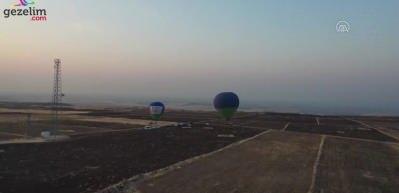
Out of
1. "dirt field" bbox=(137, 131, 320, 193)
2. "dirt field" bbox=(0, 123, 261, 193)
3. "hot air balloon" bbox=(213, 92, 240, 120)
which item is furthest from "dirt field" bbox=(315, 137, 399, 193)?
"hot air balloon" bbox=(213, 92, 240, 120)

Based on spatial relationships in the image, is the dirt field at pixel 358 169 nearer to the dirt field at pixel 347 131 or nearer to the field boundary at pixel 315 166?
the field boundary at pixel 315 166

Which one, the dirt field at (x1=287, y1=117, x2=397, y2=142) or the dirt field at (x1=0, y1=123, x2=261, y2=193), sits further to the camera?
the dirt field at (x1=287, y1=117, x2=397, y2=142)

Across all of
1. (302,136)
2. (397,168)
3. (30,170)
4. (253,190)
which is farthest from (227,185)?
(302,136)

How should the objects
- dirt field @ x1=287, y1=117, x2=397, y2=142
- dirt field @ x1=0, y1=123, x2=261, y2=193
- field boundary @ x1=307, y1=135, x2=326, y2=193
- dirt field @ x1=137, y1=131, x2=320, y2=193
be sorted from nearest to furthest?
dirt field @ x1=137, y1=131, x2=320, y2=193
dirt field @ x1=0, y1=123, x2=261, y2=193
field boundary @ x1=307, y1=135, x2=326, y2=193
dirt field @ x1=287, y1=117, x2=397, y2=142

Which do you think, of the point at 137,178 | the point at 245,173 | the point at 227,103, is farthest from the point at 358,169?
the point at 227,103

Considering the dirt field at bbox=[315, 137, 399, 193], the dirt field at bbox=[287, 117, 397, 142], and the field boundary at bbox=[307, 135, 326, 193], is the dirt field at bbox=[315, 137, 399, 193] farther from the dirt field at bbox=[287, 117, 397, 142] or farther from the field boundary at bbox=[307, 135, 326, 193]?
the dirt field at bbox=[287, 117, 397, 142]

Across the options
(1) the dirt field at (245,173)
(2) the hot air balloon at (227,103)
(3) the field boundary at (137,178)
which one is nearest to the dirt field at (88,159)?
(3) the field boundary at (137,178)

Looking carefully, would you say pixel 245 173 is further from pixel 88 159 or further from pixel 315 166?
pixel 88 159
